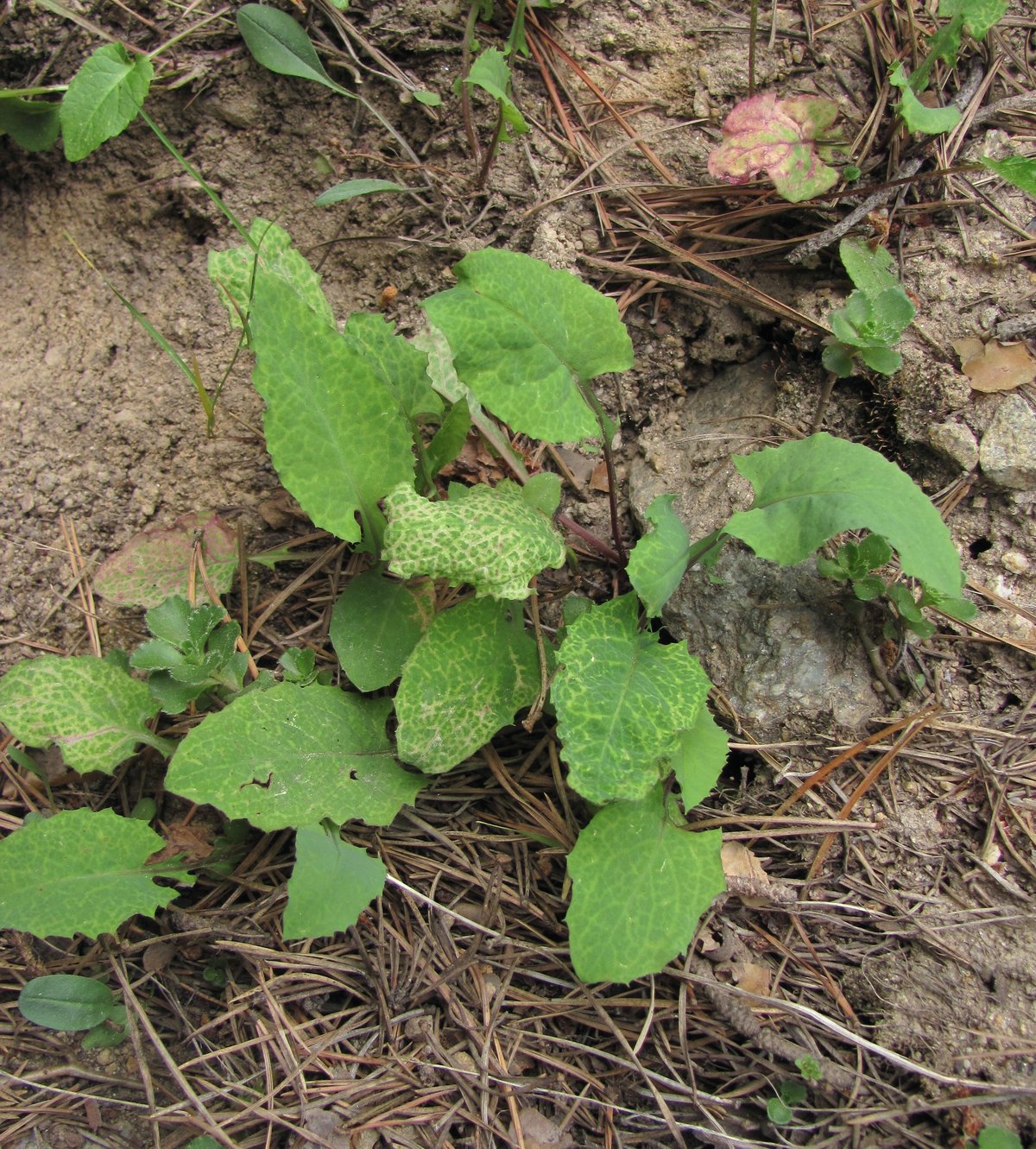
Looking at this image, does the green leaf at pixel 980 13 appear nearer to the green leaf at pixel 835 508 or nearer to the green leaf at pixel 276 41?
the green leaf at pixel 835 508

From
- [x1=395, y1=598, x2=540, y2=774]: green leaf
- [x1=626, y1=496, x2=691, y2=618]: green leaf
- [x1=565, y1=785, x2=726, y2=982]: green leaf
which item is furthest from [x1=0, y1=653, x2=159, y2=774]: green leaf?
[x1=626, y1=496, x2=691, y2=618]: green leaf

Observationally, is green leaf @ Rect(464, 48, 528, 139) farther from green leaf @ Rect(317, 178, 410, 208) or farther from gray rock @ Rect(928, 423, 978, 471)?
gray rock @ Rect(928, 423, 978, 471)

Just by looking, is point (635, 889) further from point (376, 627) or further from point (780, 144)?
point (780, 144)

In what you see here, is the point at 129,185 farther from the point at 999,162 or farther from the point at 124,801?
the point at 999,162

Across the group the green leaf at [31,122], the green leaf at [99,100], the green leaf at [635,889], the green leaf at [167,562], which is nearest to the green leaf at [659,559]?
the green leaf at [635,889]

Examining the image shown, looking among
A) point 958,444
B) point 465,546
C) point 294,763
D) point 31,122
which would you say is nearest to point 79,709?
point 294,763

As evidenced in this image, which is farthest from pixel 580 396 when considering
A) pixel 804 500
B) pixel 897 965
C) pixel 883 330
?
pixel 897 965
